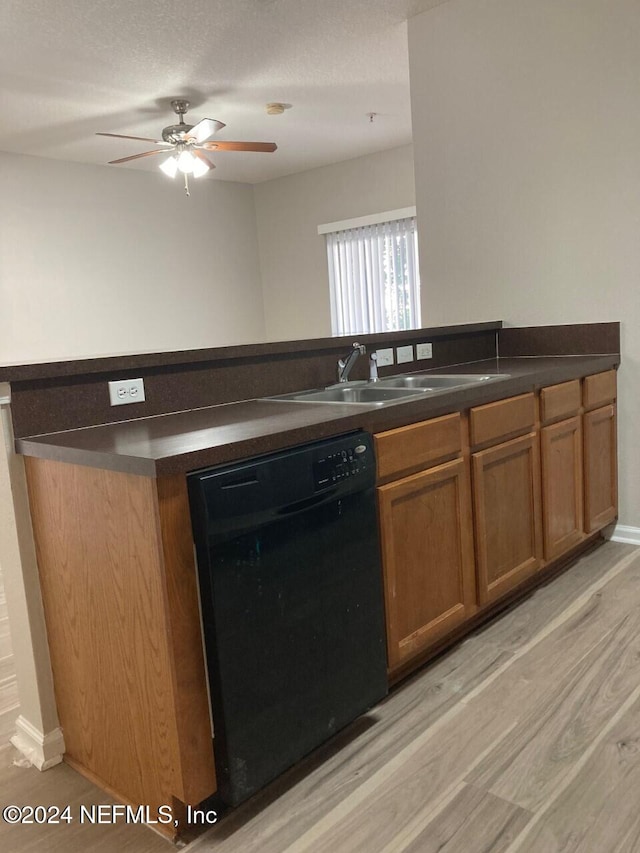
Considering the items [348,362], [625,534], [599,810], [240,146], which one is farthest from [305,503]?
[240,146]

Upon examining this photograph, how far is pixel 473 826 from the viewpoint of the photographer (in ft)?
5.09

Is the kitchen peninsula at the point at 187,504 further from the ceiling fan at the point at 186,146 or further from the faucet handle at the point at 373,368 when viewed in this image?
the ceiling fan at the point at 186,146

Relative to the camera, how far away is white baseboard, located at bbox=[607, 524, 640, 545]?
326cm

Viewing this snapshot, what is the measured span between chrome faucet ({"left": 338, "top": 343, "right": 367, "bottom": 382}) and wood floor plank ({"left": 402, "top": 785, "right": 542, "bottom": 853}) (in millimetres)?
1454

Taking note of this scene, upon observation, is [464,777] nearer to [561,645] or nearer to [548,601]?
[561,645]

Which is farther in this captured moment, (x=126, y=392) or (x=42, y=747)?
(x=126, y=392)

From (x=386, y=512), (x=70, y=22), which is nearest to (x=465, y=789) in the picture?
(x=386, y=512)

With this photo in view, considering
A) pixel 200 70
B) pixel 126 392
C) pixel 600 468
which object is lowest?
pixel 600 468

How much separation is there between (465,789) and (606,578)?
146 cm

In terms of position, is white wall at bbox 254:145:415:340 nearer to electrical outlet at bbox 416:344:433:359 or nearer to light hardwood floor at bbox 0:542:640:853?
electrical outlet at bbox 416:344:433:359

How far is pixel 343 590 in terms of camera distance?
5.90 feet

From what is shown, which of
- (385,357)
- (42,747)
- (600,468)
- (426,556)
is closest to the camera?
(42,747)

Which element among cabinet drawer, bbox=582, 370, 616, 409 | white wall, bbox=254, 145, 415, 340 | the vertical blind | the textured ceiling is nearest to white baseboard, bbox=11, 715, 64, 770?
cabinet drawer, bbox=582, 370, 616, 409

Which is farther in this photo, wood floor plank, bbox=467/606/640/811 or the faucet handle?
the faucet handle
